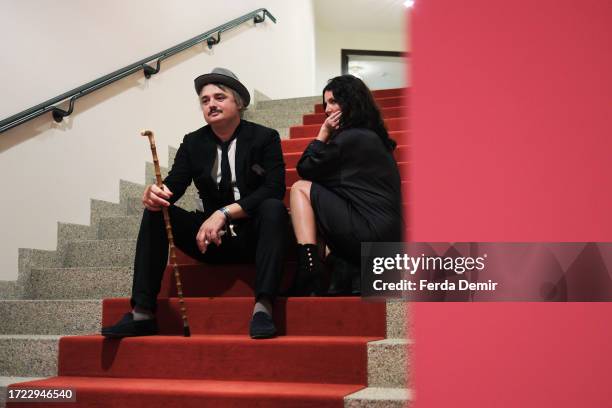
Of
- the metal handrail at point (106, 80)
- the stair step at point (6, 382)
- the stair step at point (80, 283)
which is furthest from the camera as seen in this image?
the metal handrail at point (106, 80)

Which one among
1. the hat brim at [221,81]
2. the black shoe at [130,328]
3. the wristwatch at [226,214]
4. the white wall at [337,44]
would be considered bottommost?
the black shoe at [130,328]

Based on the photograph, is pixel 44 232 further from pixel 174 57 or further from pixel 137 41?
pixel 174 57

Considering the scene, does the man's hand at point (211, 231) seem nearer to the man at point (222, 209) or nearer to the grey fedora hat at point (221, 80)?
the man at point (222, 209)

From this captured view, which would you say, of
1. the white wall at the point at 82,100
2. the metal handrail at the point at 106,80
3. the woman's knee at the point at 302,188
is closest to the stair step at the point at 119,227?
the white wall at the point at 82,100

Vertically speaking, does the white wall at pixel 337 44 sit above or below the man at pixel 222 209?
above

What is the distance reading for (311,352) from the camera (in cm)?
178

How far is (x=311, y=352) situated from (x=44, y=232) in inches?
67.7

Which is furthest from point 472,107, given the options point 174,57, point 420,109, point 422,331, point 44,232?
point 174,57

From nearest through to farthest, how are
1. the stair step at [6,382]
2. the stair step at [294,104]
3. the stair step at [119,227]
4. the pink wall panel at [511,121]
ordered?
the pink wall panel at [511,121], the stair step at [6,382], the stair step at [119,227], the stair step at [294,104]

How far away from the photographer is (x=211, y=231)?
204cm

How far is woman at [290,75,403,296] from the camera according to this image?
6.77ft

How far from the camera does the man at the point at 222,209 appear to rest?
6.50ft

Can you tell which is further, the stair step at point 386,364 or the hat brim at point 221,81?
the hat brim at point 221,81

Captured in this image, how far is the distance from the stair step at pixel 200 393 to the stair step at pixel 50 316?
436 mm
